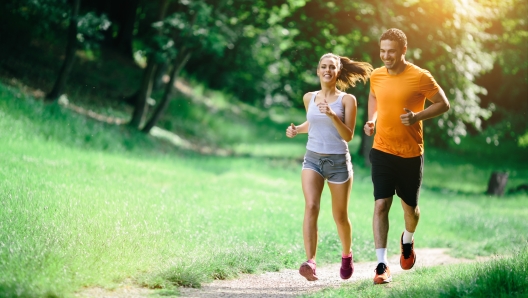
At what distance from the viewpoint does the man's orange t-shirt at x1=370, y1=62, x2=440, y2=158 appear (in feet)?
22.5

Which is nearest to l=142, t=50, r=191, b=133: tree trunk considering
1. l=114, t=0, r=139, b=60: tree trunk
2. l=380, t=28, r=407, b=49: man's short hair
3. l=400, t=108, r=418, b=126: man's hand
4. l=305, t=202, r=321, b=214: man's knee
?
l=114, t=0, r=139, b=60: tree trunk

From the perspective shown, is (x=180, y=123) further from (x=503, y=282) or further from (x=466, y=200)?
(x=503, y=282)

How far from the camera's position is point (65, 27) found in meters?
28.0

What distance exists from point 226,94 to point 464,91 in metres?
24.0

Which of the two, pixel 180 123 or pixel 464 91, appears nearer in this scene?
pixel 464 91

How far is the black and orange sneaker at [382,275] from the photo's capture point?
21.9ft

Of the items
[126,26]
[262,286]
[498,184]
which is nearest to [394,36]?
[262,286]

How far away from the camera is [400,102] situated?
271 inches

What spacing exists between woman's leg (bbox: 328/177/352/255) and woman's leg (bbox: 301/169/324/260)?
0.17 meters

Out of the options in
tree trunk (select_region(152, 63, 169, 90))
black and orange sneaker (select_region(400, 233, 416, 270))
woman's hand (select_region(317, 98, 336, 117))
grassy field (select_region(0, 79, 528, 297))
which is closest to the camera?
grassy field (select_region(0, 79, 528, 297))

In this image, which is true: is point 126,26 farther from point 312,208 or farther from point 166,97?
point 312,208

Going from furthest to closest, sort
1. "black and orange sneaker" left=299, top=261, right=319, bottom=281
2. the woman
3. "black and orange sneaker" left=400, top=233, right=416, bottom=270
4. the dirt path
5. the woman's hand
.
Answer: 1. "black and orange sneaker" left=400, top=233, right=416, bottom=270
2. the woman
3. "black and orange sneaker" left=299, top=261, right=319, bottom=281
4. the woman's hand
5. the dirt path

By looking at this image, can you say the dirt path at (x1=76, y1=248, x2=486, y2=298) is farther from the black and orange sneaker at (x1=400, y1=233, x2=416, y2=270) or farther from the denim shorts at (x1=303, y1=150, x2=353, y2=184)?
the denim shorts at (x1=303, y1=150, x2=353, y2=184)

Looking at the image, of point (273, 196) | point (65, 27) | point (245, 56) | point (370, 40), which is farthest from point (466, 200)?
point (245, 56)
